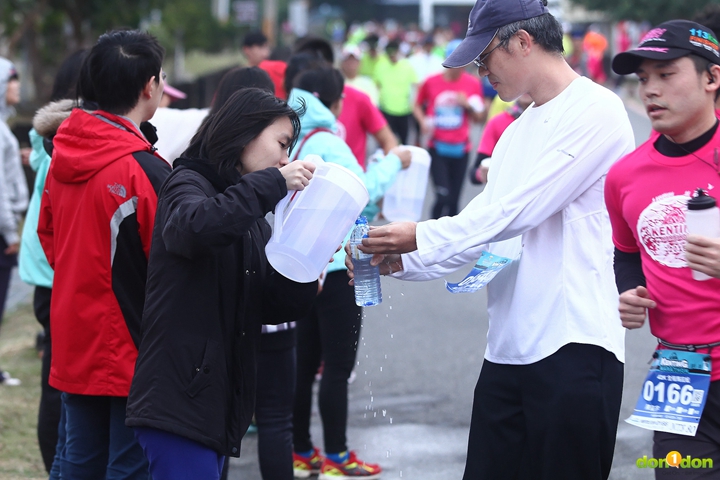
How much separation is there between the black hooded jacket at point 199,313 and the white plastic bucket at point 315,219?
5.7 inches

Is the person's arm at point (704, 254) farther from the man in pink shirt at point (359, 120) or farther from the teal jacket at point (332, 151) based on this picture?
the man in pink shirt at point (359, 120)

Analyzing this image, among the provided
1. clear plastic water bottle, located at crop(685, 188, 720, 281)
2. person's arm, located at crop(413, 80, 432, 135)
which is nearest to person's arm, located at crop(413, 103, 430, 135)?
person's arm, located at crop(413, 80, 432, 135)

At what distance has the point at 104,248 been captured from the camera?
329 centimetres

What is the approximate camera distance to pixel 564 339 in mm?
2906

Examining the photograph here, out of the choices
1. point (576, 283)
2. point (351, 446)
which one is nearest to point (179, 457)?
point (576, 283)

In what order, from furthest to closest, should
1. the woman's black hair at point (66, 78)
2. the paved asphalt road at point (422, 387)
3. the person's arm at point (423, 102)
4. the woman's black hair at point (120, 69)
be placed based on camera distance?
the person's arm at point (423, 102), the paved asphalt road at point (422, 387), the woman's black hair at point (66, 78), the woman's black hair at point (120, 69)

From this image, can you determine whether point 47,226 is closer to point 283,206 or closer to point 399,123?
point 283,206

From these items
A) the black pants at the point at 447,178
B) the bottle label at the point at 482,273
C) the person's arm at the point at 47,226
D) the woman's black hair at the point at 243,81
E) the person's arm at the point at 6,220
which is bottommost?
the black pants at the point at 447,178

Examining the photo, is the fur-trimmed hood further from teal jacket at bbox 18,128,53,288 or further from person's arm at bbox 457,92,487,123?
person's arm at bbox 457,92,487,123

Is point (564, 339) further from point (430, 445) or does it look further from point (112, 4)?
point (112, 4)

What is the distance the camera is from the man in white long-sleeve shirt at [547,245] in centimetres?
291

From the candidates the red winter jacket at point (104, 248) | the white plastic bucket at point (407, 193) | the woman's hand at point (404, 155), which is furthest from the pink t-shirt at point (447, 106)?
the red winter jacket at point (104, 248)

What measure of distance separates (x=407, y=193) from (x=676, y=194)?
2670 millimetres

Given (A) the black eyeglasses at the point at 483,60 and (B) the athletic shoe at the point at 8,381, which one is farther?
(B) the athletic shoe at the point at 8,381
